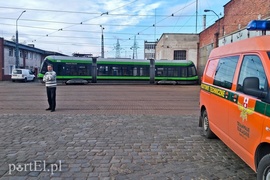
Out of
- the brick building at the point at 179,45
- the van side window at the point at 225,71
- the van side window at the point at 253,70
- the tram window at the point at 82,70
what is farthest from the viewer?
the brick building at the point at 179,45

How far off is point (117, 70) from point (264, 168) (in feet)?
87.9

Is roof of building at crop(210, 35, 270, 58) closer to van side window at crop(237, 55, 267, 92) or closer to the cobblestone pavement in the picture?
van side window at crop(237, 55, 267, 92)

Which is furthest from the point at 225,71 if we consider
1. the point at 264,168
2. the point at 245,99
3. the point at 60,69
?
the point at 60,69

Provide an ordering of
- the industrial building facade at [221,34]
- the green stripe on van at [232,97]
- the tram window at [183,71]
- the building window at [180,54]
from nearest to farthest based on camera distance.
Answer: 1. the green stripe on van at [232,97]
2. the industrial building facade at [221,34]
3. the tram window at [183,71]
4. the building window at [180,54]

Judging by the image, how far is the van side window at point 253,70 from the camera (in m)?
3.32

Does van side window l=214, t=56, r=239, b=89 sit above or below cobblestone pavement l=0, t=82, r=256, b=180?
above

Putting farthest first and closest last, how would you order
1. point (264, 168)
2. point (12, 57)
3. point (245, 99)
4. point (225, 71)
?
point (12, 57) → point (225, 71) → point (245, 99) → point (264, 168)

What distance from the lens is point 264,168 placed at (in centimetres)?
313

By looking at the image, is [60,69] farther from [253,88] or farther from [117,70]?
[253,88]

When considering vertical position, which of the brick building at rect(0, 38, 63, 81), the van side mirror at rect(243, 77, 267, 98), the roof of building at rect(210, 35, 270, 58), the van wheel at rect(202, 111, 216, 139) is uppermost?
the brick building at rect(0, 38, 63, 81)

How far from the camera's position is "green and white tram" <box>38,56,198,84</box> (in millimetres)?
27922

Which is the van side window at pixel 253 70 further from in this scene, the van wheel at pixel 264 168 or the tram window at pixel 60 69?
the tram window at pixel 60 69

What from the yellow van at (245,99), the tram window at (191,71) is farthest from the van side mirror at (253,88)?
the tram window at (191,71)

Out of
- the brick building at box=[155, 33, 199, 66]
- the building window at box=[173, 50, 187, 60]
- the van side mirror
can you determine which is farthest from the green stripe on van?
the building window at box=[173, 50, 187, 60]
